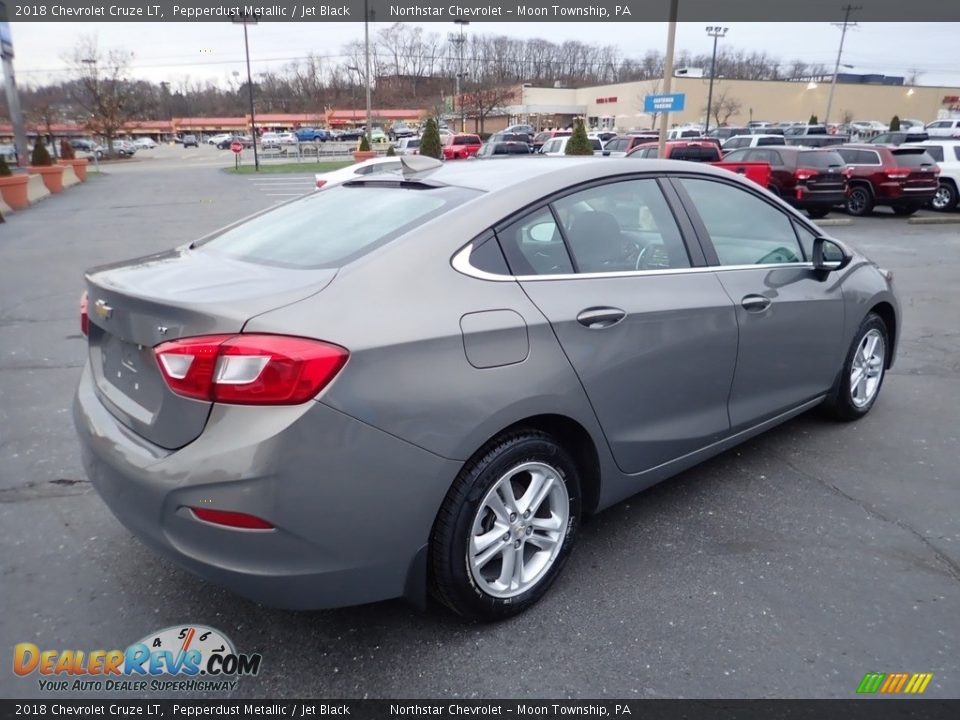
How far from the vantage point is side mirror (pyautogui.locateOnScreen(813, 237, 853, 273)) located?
149 inches

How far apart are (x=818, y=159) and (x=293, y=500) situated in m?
16.9

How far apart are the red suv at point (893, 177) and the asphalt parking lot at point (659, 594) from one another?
47.8ft

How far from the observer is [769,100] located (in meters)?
79.4

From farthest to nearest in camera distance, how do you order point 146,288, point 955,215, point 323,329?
1. point 955,215
2. point 146,288
3. point 323,329

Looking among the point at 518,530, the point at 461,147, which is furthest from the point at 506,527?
the point at 461,147

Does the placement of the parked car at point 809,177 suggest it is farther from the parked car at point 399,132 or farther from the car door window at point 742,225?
the parked car at point 399,132

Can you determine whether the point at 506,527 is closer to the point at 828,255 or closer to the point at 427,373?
the point at 427,373

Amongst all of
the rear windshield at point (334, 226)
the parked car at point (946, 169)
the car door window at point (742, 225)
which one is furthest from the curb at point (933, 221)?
the rear windshield at point (334, 226)

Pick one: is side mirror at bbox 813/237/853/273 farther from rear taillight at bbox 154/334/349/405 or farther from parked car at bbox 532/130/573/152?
parked car at bbox 532/130/573/152

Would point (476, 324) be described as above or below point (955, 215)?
above
